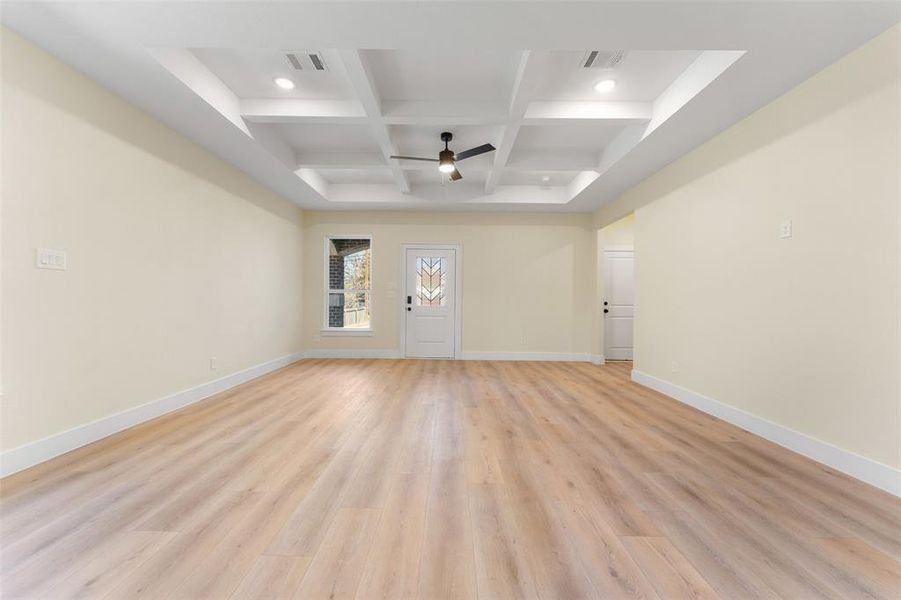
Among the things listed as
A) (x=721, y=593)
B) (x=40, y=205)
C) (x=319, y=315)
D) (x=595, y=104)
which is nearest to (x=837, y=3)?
(x=595, y=104)

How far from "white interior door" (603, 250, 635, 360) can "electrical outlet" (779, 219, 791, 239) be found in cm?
396

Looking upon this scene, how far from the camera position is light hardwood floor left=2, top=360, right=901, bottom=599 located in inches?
50.7

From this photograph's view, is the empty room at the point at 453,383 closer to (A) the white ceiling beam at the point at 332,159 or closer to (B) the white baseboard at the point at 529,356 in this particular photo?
(A) the white ceiling beam at the point at 332,159

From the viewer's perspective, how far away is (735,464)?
7.38ft

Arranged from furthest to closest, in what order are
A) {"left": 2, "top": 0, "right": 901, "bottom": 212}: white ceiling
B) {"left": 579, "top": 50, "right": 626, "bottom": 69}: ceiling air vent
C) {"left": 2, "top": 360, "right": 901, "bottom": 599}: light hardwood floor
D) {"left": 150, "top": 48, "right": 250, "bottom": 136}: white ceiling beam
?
{"left": 579, "top": 50, "right": 626, "bottom": 69}: ceiling air vent, {"left": 150, "top": 48, "right": 250, "bottom": 136}: white ceiling beam, {"left": 2, "top": 0, "right": 901, "bottom": 212}: white ceiling, {"left": 2, "top": 360, "right": 901, "bottom": 599}: light hardwood floor

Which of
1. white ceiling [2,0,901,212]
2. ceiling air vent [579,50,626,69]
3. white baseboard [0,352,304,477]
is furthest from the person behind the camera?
ceiling air vent [579,50,626,69]

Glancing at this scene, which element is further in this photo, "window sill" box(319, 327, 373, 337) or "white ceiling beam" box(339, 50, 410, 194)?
"window sill" box(319, 327, 373, 337)

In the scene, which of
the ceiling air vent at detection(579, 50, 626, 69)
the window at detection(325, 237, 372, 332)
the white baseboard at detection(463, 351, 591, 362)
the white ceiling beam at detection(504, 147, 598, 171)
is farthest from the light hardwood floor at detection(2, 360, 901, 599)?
the window at detection(325, 237, 372, 332)

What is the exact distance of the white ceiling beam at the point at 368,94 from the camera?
2.45 m

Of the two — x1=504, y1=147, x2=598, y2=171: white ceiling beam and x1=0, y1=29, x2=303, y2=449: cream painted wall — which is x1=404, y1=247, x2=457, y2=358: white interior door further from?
x1=0, y1=29, x2=303, y2=449: cream painted wall

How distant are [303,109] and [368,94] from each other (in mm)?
789

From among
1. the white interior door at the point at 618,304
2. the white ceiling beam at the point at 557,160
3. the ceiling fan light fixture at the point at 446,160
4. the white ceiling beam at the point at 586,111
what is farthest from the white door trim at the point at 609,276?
the ceiling fan light fixture at the point at 446,160

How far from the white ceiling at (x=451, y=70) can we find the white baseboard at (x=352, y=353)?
2.92m

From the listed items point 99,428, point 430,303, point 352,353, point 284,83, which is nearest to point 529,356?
point 430,303
